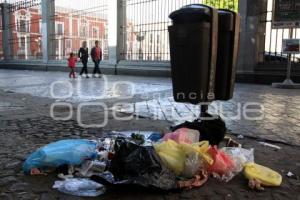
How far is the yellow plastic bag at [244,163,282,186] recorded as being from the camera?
9.57 ft

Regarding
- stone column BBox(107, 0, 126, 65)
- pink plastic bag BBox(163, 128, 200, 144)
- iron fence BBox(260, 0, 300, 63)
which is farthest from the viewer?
stone column BBox(107, 0, 126, 65)

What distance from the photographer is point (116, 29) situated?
18.1 m

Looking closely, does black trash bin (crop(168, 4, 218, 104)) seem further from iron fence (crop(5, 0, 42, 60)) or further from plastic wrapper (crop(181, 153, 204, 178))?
iron fence (crop(5, 0, 42, 60))

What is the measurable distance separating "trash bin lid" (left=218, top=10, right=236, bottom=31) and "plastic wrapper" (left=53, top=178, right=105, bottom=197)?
1.92 m

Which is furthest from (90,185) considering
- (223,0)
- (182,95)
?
(223,0)

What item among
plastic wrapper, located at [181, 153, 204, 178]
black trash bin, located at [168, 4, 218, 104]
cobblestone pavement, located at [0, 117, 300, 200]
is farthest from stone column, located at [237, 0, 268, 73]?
plastic wrapper, located at [181, 153, 204, 178]

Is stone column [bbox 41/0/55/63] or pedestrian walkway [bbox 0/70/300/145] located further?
stone column [bbox 41/0/55/63]

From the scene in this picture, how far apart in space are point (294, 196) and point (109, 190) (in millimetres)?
1336

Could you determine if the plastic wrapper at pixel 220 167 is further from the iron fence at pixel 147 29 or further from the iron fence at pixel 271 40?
the iron fence at pixel 147 29

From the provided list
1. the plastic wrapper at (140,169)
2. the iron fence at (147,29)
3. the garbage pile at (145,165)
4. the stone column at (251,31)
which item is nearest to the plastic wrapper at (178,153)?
the garbage pile at (145,165)

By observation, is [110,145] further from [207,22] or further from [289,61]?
[289,61]

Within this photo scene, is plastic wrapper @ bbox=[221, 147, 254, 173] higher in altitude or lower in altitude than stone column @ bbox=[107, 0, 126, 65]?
lower

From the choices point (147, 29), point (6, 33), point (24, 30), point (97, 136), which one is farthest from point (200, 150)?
point (6, 33)

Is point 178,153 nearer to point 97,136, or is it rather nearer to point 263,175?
point 263,175
